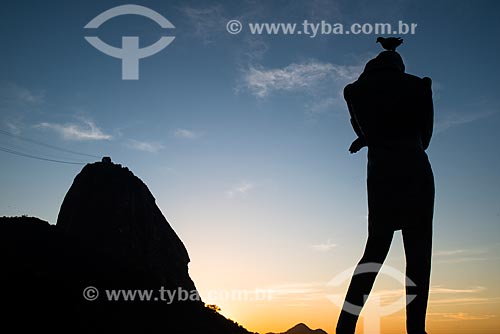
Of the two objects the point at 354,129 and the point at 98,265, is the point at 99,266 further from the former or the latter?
the point at 354,129

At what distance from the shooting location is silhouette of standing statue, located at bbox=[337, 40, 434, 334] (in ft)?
13.1

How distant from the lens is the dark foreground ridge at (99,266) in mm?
27078

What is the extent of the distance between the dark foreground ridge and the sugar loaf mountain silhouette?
3.4 inches

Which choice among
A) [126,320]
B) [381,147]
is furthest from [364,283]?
[126,320]

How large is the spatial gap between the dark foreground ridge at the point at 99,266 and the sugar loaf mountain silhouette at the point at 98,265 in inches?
3.4

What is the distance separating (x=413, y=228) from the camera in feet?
13.4

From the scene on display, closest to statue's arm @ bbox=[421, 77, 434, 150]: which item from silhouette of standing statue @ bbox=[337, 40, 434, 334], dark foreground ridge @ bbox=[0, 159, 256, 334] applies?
silhouette of standing statue @ bbox=[337, 40, 434, 334]

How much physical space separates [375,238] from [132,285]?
3884cm

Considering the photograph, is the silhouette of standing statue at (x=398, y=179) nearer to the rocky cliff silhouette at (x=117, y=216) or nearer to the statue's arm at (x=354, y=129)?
the statue's arm at (x=354, y=129)

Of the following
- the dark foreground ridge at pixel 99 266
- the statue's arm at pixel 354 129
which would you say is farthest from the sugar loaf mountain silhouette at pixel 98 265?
the statue's arm at pixel 354 129

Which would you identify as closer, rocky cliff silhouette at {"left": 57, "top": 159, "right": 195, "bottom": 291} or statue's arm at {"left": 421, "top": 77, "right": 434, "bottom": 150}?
statue's arm at {"left": 421, "top": 77, "right": 434, "bottom": 150}

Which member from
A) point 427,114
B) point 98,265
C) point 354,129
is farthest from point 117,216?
point 427,114

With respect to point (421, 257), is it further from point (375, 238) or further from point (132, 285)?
point (132, 285)

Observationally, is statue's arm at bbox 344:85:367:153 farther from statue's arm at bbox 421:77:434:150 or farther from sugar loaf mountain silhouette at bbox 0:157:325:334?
sugar loaf mountain silhouette at bbox 0:157:325:334
